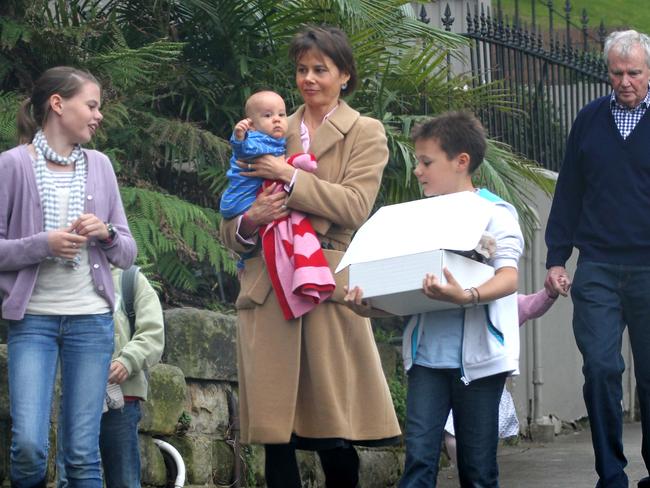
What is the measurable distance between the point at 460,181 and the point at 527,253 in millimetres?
6220

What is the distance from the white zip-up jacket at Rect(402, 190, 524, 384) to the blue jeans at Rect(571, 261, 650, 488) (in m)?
1.14

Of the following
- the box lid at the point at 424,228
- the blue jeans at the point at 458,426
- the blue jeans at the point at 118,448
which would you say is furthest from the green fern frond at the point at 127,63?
the blue jeans at the point at 458,426

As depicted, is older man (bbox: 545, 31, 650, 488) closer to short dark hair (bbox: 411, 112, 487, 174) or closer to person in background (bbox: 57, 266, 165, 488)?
short dark hair (bbox: 411, 112, 487, 174)

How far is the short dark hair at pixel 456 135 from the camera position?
540cm

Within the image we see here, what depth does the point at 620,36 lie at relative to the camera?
646 cm

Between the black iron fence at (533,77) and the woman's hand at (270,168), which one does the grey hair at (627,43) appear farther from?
the black iron fence at (533,77)

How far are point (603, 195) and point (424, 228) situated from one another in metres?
1.59

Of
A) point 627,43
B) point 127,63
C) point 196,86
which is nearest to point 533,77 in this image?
point 196,86

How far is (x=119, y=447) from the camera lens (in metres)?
6.00

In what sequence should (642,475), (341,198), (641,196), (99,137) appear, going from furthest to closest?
1. (642,475)
2. (99,137)
3. (641,196)
4. (341,198)

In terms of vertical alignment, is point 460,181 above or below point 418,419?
above

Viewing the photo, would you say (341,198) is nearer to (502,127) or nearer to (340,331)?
(340,331)

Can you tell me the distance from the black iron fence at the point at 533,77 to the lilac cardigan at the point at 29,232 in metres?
5.32

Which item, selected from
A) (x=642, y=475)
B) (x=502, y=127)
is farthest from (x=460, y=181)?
(x=502, y=127)
